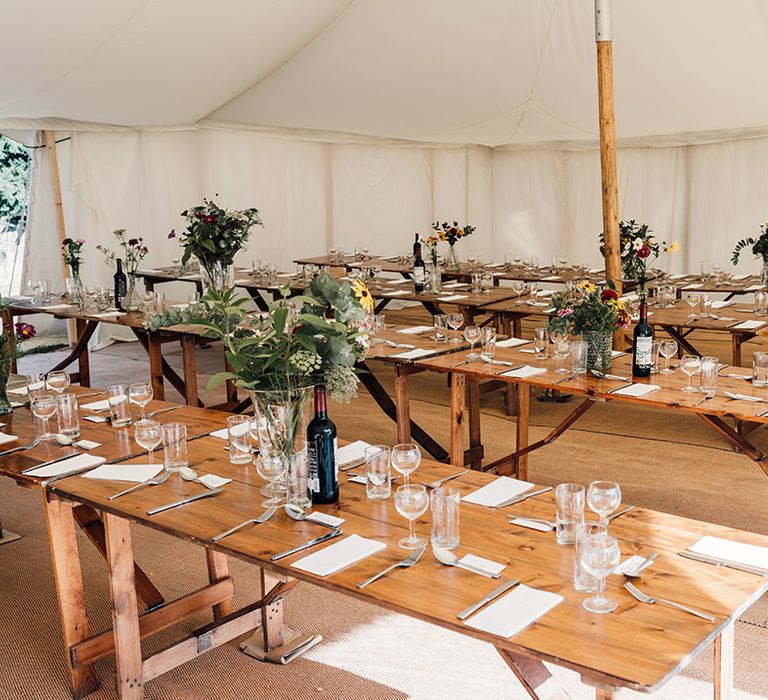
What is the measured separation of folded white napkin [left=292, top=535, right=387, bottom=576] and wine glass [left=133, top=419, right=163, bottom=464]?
91 centimetres

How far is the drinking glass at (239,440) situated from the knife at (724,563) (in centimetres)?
132

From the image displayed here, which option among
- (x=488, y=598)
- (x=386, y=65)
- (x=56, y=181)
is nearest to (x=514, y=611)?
(x=488, y=598)

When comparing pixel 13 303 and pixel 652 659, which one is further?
pixel 13 303

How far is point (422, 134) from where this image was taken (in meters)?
10.5

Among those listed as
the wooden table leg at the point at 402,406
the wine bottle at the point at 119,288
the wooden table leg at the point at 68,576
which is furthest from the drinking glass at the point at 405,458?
the wine bottle at the point at 119,288

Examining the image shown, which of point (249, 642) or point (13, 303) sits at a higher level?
point (13, 303)

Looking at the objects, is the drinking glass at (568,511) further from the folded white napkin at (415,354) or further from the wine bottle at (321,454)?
the folded white napkin at (415,354)

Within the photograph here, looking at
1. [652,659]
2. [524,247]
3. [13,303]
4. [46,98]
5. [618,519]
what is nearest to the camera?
[652,659]

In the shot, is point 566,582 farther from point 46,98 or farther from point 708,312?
point 46,98

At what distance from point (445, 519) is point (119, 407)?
1688 millimetres

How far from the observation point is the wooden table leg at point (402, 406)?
4.45 m

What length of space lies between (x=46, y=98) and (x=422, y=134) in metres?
4.26

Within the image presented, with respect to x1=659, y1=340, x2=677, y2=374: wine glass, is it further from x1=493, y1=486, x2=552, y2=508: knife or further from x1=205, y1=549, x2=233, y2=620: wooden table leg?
x1=205, y1=549, x2=233, y2=620: wooden table leg

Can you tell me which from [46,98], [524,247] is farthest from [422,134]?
[46,98]
